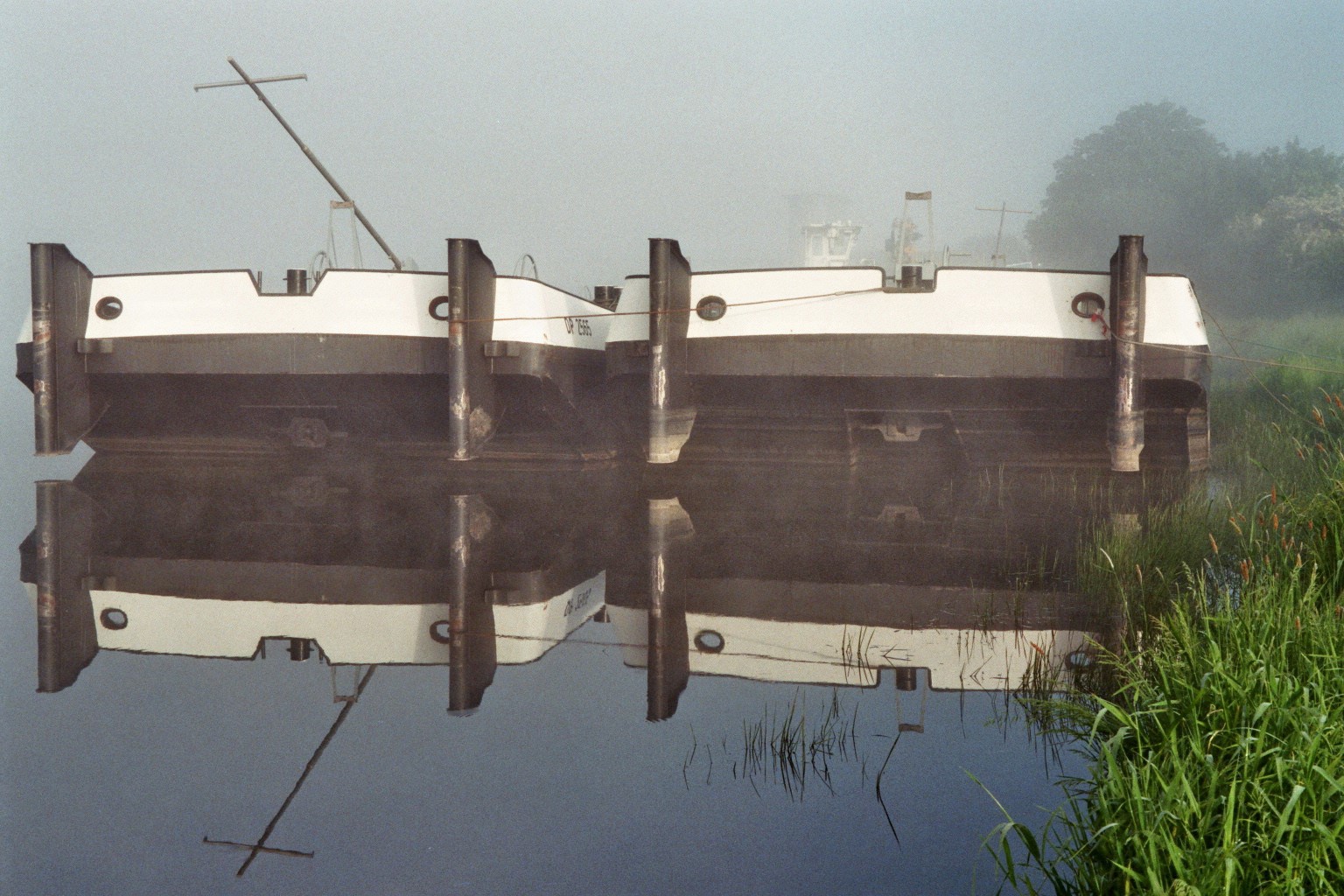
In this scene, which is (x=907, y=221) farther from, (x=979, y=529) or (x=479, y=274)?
(x=979, y=529)

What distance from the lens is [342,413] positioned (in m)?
13.2

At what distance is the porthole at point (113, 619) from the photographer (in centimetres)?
582

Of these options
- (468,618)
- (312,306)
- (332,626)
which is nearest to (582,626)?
(468,618)

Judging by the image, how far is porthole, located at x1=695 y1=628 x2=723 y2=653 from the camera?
17.4 feet

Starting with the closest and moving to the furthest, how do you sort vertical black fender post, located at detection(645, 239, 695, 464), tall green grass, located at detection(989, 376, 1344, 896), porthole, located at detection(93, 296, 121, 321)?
1. tall green grass, located at detection(989, 376, 1344, 896)
2. vertical black fender post, located at detection(645, 239, 695, 464)
3. porthole, located at detection(93, 296, 121, 321)

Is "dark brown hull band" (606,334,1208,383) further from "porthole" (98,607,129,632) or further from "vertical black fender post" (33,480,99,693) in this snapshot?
"porthole" (98,607,129,632)

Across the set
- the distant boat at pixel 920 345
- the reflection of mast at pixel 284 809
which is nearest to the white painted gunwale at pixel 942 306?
the distant boat at pixel 920 345

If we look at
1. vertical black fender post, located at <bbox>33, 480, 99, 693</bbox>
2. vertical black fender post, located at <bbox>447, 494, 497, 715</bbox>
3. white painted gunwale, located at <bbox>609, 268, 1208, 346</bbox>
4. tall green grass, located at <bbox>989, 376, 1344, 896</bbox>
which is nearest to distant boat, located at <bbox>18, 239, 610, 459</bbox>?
white painted gunwale, located at <bbox>609, 268, 1208, 346</bbox>

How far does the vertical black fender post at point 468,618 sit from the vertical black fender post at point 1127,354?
5.97m

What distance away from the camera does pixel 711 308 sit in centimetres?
1160

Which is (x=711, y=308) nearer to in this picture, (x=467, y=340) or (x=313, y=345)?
(x=467, y=340)

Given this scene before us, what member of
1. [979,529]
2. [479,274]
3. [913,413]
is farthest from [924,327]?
[479,274]

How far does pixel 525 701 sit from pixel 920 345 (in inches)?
295

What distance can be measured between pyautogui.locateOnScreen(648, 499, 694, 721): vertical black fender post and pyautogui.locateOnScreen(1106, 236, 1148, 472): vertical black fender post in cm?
448
